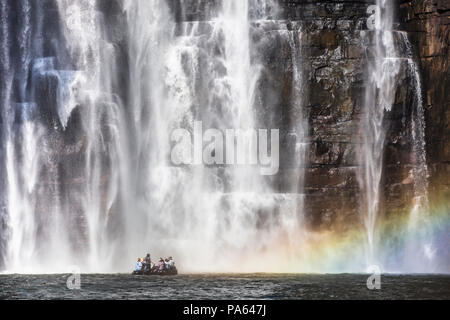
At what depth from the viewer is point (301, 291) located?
32.1 m

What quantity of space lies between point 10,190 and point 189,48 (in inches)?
564

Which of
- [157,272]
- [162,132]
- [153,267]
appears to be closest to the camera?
[157,272]

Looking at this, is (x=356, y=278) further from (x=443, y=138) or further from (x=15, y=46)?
(x=15, y=46)

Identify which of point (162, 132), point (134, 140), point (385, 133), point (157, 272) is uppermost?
point (162, 132)

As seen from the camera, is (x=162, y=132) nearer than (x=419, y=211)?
No

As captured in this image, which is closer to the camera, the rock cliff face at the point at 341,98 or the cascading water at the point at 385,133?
the cascading water at the point at 385,133

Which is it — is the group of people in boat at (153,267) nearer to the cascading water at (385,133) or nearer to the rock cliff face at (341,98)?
the rock cliff face at (341,98)

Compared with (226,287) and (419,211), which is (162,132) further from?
(419,211)

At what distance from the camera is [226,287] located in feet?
109

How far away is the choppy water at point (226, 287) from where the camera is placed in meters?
30.7

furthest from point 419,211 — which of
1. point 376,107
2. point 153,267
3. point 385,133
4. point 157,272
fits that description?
point 153,267

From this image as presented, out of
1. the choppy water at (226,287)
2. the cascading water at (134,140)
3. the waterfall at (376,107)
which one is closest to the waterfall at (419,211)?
the waterfall at (376,107)

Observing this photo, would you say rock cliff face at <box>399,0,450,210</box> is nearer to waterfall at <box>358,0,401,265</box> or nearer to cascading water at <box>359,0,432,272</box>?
cascading water at <box>359,0,432,272</box>
